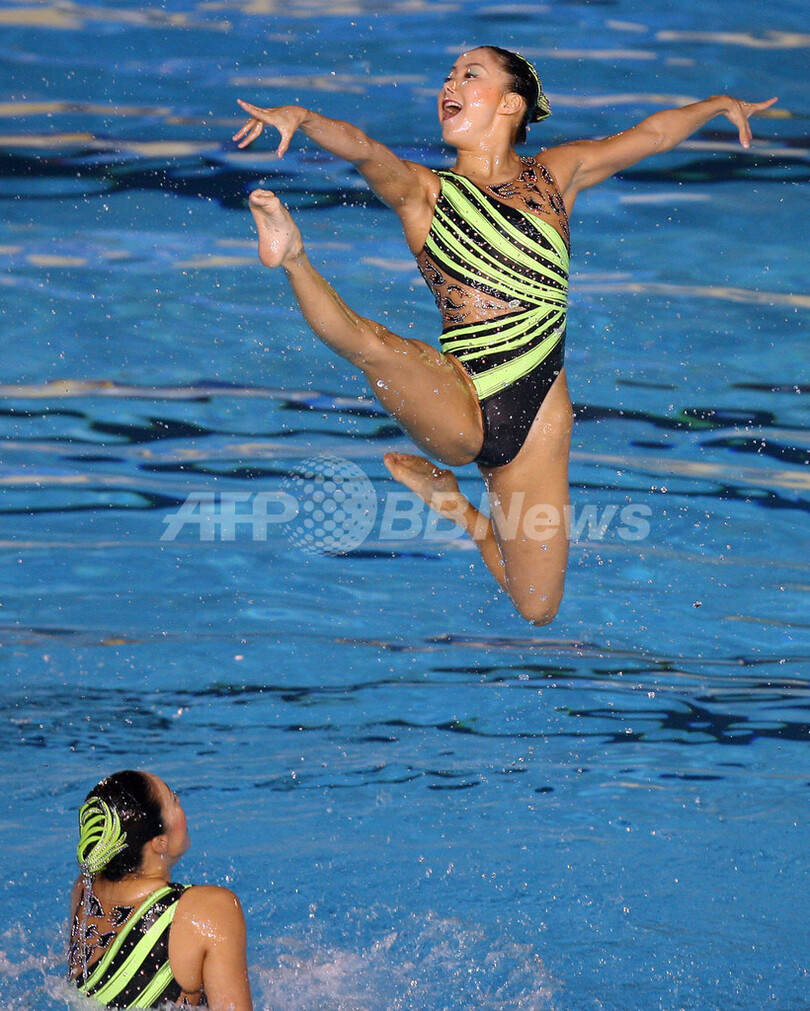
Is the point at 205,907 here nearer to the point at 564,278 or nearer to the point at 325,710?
the point at 564,278

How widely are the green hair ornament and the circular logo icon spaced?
12.7 feet

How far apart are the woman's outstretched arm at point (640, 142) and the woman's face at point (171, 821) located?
2625 millimetres

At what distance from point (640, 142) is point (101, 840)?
3164 millimetres

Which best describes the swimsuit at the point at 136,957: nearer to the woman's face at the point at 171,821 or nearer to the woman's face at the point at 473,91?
the woman's face at the point at 171,821

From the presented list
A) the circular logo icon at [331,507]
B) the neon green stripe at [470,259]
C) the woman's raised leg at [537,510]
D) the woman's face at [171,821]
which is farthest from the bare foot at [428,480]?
the circular logo icon at [331,507]

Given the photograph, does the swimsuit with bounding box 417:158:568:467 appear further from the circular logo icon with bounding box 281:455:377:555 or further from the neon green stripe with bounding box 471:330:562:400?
the circular logo icon with bounding box 281:455:377:555

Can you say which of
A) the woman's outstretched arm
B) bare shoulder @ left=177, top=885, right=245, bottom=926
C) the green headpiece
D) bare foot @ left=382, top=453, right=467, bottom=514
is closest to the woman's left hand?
the woman's outstretched arm

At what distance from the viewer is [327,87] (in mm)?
5715

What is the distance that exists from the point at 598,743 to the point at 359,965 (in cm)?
246

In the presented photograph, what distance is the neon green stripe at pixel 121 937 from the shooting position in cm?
322

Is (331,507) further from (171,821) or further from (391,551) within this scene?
(171,821)

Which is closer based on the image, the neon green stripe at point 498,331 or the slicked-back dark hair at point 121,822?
the slicked-back dark hair at point 121,822

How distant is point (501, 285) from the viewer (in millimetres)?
4230

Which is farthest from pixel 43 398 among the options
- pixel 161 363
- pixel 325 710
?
pixel 325 710
